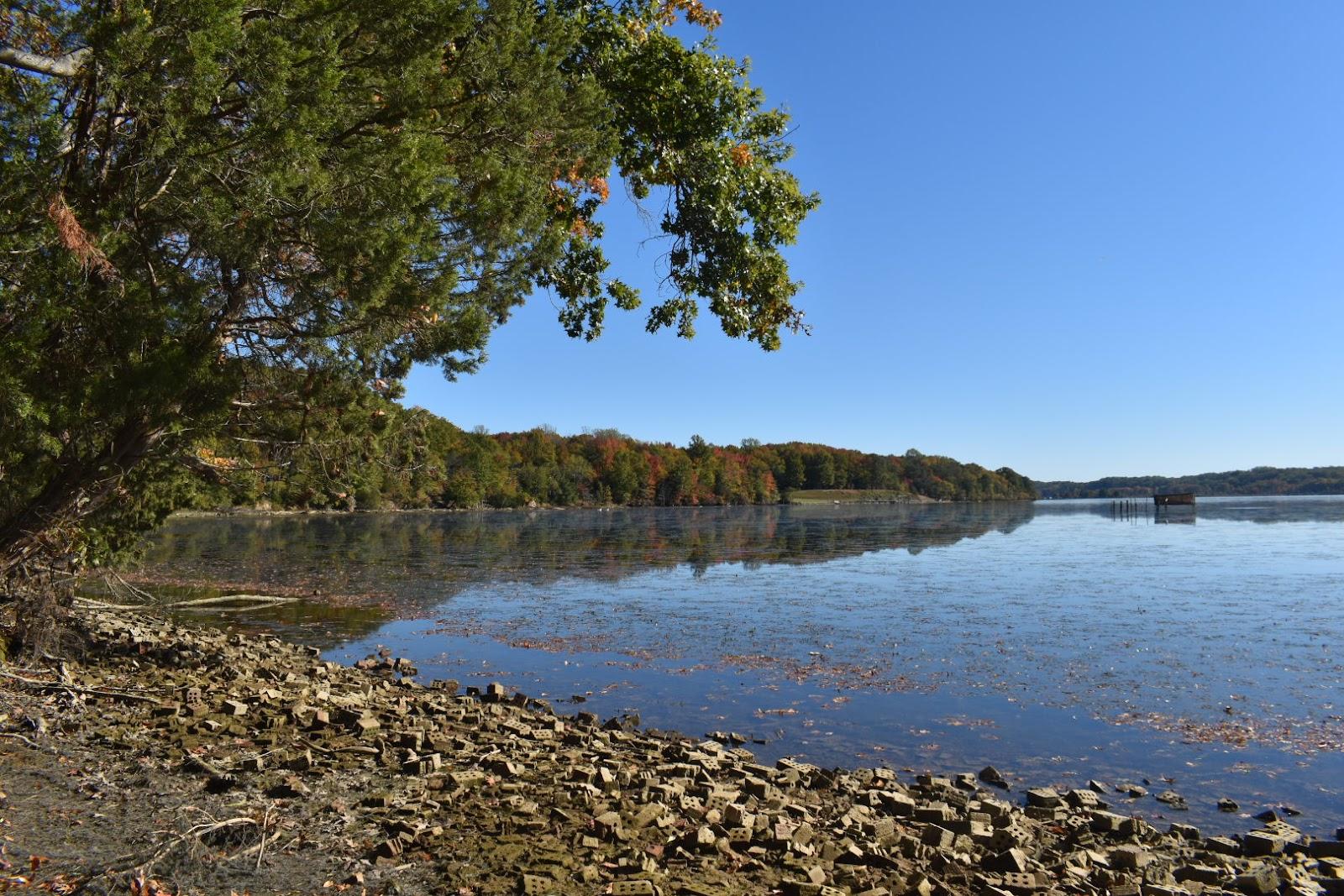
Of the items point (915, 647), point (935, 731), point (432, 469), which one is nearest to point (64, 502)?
point (432, 469)

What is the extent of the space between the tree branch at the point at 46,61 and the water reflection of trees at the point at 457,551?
37.0ft

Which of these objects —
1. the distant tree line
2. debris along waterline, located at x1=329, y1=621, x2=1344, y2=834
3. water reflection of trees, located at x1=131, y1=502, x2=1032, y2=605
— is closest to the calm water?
debris along waterline, located at x1=329, y1=621, x2=1344, y2=834

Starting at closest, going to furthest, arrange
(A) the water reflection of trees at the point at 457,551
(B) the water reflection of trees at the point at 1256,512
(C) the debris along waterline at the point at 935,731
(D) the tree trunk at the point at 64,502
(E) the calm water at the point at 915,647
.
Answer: (D) the tree trunk at the point at 64,502, (C) the debris along waterline at the point at 935,731, (E) the calm water at the point at 915,647, (A) the water reflection of trees at the point at 457,551, (B) the water reflection of trees at the point at 1256,512

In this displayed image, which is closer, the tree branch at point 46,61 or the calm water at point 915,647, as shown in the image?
the tree branch at point 46,61

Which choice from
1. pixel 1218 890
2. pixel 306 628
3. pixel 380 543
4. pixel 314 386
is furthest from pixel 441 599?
pixel 380 543

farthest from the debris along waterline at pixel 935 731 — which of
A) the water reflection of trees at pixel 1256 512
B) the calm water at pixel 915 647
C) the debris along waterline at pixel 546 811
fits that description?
the water reflection of trees at pixel 1256 512

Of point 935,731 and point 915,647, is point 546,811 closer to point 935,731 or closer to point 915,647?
point 935,731

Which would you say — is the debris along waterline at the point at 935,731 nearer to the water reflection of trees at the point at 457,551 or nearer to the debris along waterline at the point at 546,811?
the debris along waterline at the point at 546,811

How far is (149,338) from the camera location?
6.77 m

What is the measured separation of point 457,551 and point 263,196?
39.2 meters

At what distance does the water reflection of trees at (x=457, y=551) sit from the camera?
94.5 feet

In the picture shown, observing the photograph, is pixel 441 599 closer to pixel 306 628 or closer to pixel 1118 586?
pixel 306 628

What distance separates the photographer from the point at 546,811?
241 inches

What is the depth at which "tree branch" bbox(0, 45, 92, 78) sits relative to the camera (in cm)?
547
